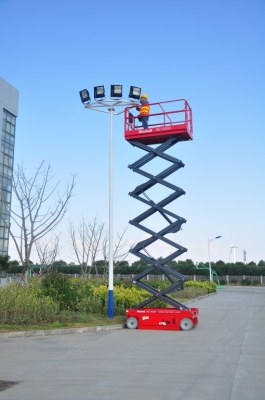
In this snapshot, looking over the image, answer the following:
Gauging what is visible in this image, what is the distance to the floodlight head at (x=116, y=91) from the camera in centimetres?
1446

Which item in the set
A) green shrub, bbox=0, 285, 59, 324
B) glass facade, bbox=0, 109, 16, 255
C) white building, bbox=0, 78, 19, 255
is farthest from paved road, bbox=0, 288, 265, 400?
white building, bbox=0, 78, 19, 255

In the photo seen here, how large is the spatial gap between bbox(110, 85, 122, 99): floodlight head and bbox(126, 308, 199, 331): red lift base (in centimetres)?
702

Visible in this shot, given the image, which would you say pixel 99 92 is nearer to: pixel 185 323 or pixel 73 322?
pixel 73 322

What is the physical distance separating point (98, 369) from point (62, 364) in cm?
82

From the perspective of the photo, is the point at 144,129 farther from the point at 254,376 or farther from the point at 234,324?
the point at 254,376

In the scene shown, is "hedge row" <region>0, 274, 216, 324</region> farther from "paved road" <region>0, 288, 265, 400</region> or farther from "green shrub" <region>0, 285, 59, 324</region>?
"paved road" <region>0, 288, 265, 400</region>

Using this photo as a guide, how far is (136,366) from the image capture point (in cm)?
754

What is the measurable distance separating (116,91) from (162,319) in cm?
754

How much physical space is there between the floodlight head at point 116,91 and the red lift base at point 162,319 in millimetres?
7020

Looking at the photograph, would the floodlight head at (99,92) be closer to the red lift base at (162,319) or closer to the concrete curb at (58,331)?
the red lift base at (162,319)

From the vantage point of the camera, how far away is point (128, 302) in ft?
50.5

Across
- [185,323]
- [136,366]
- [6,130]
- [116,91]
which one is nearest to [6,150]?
[6,130]

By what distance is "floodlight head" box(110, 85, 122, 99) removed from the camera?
47.4ft

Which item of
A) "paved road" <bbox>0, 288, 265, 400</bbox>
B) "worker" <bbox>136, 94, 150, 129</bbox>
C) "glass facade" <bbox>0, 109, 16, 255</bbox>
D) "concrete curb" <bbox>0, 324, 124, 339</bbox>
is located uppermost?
"glass facade" <bbox>0, 109, 16, 255</bbox>
